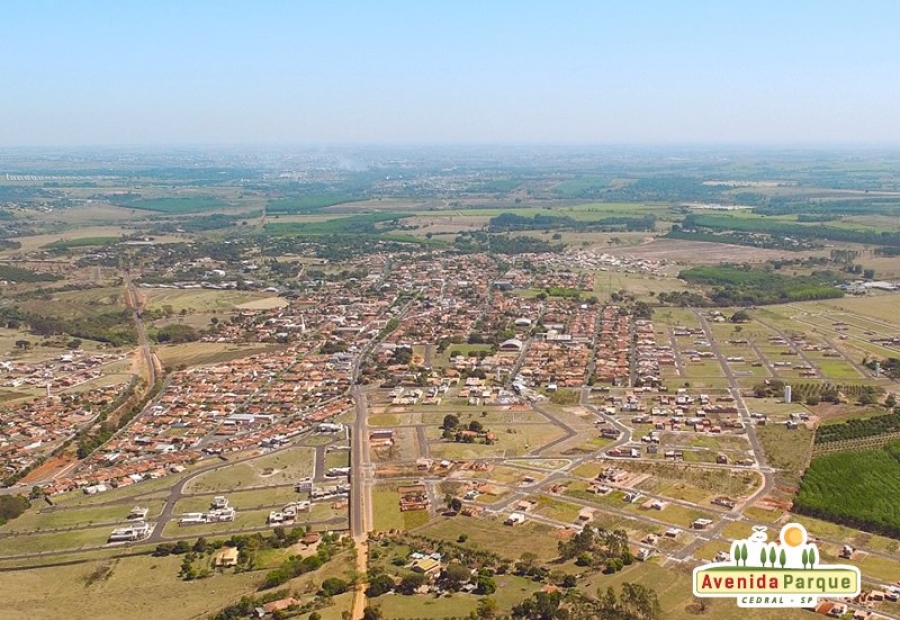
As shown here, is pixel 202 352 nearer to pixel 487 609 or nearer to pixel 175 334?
pixel 175 334

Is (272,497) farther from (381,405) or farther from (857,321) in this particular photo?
(857,321)

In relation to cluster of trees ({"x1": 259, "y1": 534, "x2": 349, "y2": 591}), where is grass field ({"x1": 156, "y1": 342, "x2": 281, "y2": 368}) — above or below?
below

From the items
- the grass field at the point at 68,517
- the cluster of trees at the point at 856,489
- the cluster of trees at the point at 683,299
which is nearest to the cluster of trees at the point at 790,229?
the cluster of trees at the point at 683,299

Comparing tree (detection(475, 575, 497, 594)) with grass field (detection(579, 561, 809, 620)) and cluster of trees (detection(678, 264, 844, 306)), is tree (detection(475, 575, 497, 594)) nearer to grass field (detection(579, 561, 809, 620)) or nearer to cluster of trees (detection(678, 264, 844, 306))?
grass field (detection(579, 561, 809, 620))

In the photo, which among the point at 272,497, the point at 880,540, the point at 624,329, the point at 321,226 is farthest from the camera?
the point at 321,226

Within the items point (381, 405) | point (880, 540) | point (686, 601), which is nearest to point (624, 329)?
point (381, 405)

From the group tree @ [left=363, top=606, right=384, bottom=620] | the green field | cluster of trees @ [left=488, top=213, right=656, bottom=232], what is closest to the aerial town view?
tree @ [left=363, top=606, right=384, bottom=620]

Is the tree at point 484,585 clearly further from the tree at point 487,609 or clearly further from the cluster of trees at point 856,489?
the cluster of trees at point 856,489
